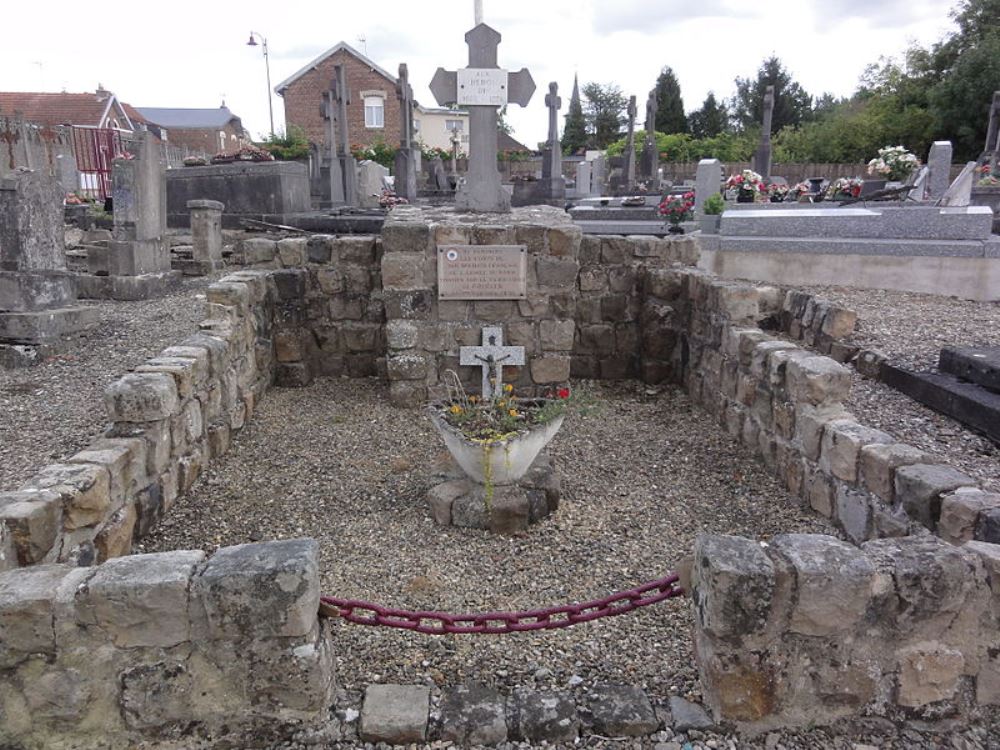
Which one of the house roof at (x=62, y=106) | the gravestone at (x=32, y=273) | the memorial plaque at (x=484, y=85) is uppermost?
the house roof at (x=62, y=106)

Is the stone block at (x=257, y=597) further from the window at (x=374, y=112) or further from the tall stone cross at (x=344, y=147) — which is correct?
the window at (x=374, y=112)

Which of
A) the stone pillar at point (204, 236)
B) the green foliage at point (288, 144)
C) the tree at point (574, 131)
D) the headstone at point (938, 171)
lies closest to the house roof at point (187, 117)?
the green foliage at point (288, 144)

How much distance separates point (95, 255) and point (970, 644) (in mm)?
10278

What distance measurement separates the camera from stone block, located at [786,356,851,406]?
4.30 metres

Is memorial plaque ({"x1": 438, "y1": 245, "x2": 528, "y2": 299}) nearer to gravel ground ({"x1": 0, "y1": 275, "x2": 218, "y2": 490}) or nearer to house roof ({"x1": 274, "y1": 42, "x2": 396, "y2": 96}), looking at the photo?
gravel ground ({"x1": 0, "y1": 275, "x2": 218, "y2": 490})

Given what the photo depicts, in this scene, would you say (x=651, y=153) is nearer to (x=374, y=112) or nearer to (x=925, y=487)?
(x=374, y=112)

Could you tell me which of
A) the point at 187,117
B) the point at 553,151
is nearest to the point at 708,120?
the point at 553,151

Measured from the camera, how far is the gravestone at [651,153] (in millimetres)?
22422

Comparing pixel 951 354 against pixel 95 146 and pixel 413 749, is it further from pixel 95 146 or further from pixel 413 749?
pixel 95 146

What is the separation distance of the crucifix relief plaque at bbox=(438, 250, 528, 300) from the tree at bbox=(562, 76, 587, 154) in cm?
4614

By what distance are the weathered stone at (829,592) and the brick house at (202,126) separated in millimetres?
47270

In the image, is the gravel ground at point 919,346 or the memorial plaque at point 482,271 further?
the memorial plaque at point 482,271

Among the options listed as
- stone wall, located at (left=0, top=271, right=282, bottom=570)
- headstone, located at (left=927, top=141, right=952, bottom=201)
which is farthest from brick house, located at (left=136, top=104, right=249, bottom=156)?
stone wall, located at (left=0, top=271, right=282, bottom=570)

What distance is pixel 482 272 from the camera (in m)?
6.14
